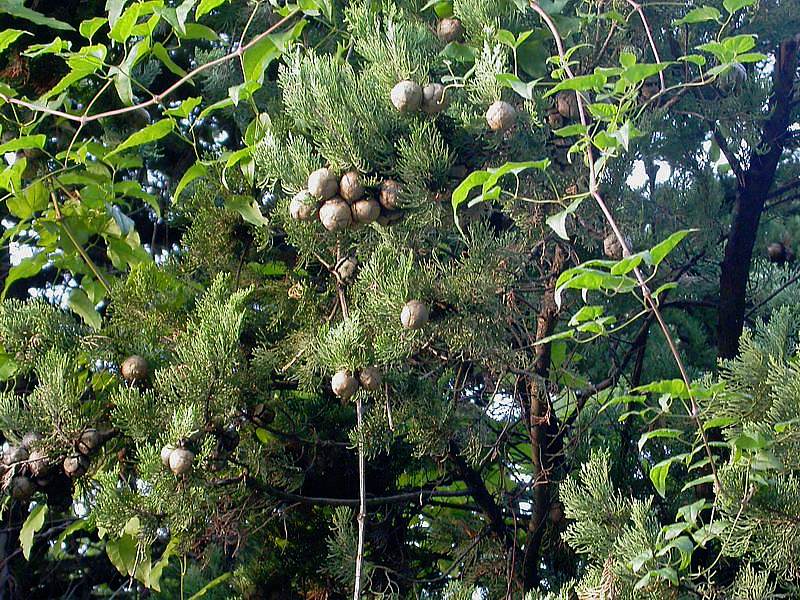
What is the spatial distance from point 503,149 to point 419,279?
234 mm

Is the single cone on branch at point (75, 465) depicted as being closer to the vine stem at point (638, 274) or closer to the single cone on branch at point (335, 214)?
the single cone on branch at point (335, 214)

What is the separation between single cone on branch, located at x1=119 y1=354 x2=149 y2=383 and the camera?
1.64 m

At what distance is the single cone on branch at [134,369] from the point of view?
1.64 m

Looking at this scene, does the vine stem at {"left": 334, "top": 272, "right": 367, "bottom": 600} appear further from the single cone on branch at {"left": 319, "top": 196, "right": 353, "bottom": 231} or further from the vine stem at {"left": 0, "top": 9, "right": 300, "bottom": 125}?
the vine stem at {"left": 0, "top": 9, "right": 300, "bottom": 125}

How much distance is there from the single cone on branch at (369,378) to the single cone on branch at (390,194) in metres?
0.24

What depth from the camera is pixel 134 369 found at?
1.64 metres

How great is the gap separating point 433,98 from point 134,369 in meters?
0.68

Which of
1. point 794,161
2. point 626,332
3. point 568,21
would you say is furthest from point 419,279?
point 794,161

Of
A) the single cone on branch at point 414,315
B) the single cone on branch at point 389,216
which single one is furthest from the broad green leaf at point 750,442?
the single cone on branch at point 389,216

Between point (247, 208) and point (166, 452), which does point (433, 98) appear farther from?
point (166, 452)

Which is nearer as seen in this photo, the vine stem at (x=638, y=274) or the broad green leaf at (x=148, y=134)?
the vine stem at (x=638, y=274)

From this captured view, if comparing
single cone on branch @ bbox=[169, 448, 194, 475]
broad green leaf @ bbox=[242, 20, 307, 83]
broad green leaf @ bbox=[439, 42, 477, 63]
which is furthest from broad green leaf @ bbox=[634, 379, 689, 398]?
broad green leaf @ bbox=[242, 20, 307, 83]

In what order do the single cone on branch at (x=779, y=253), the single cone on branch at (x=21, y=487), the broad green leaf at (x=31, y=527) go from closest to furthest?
the single cone on branch at (x=21, y=487)
the broad green leaf at (x=31, y=527)
the single cone on branch at (x=779, y=253)

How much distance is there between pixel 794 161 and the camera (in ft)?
8.24
